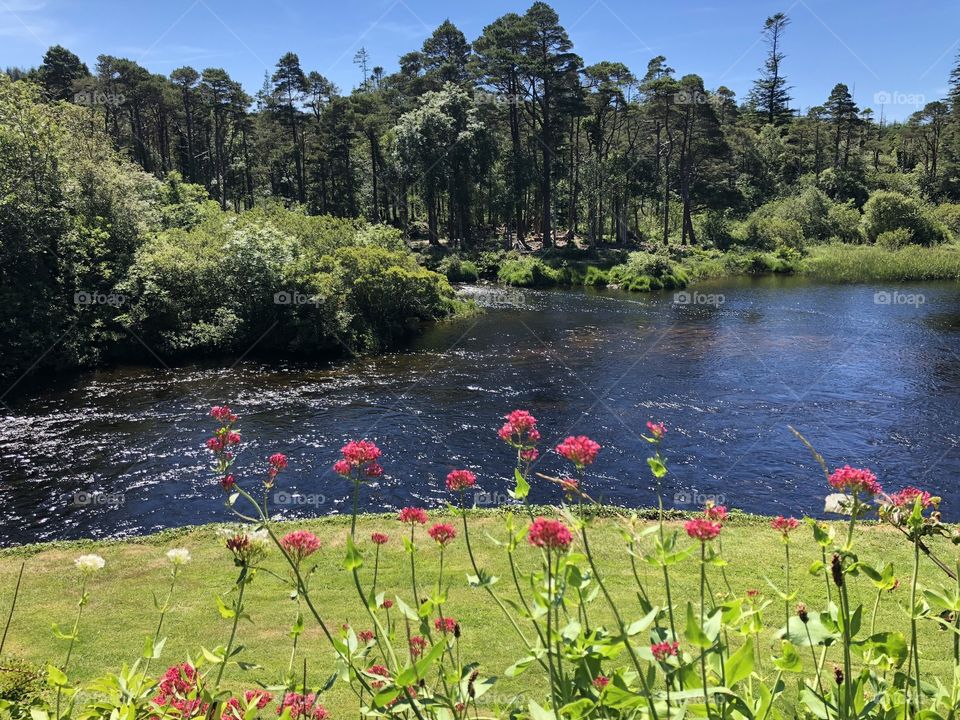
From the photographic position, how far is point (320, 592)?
9031mm

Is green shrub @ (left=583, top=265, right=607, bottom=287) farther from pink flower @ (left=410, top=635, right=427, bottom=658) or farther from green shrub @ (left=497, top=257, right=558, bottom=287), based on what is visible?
pink flower @ (left=410, top=635, right=427, bottom=658)

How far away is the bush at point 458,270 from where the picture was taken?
44.5m

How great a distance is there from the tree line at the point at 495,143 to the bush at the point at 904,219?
11254 millimetres

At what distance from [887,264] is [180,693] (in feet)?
161

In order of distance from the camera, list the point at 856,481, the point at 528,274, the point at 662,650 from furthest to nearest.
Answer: the point at 528,274 < the point at 856,481 < the point at 662,650

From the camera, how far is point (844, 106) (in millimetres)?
68000

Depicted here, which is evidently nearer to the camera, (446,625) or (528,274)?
(446,625)

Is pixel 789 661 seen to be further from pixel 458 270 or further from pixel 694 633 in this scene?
pixel 458 270

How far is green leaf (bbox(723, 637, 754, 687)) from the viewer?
6.64 feet

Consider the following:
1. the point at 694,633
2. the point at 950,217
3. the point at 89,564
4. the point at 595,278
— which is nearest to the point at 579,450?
the point at 694,633

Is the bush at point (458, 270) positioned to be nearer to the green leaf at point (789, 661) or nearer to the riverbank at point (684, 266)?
the riverbank at point (684, 266)

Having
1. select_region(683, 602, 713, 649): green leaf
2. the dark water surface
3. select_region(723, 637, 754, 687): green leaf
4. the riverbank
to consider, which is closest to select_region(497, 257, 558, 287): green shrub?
the riverbank

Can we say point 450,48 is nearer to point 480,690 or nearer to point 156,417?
point 156,417

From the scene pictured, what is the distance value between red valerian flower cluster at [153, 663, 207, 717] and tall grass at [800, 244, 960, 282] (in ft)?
153
